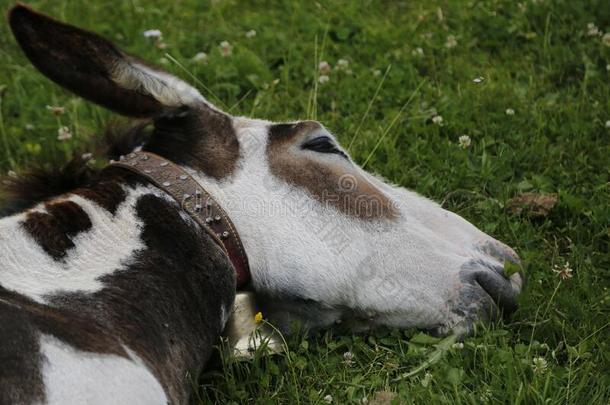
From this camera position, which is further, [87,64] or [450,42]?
[450,42]

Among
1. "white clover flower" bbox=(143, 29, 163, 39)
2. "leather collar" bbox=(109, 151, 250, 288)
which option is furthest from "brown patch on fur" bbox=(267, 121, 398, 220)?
"white clover flower" bbox=(143, 29, 163, 39)

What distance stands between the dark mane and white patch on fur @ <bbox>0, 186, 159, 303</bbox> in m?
0.16

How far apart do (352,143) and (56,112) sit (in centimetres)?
154

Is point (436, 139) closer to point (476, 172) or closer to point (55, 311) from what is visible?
point (476, 172)

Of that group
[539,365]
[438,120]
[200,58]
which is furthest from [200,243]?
[200,58]

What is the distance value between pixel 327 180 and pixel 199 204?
1.57 feet

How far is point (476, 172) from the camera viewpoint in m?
4.64

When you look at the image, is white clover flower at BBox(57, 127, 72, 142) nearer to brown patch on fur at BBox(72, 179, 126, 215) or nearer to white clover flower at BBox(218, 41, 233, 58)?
white clover flower at BBox(218, 41, 233, 58)

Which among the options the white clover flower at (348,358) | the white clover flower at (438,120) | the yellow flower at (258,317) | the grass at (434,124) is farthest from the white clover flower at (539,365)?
the white clover flower at (438,120)

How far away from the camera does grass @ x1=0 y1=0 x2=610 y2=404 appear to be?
3.35 meters

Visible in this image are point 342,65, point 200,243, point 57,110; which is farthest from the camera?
point 342,65

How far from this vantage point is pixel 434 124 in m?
4.98

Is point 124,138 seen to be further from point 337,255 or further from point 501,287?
point 501,287

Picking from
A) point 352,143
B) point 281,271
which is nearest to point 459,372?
point 281,271
